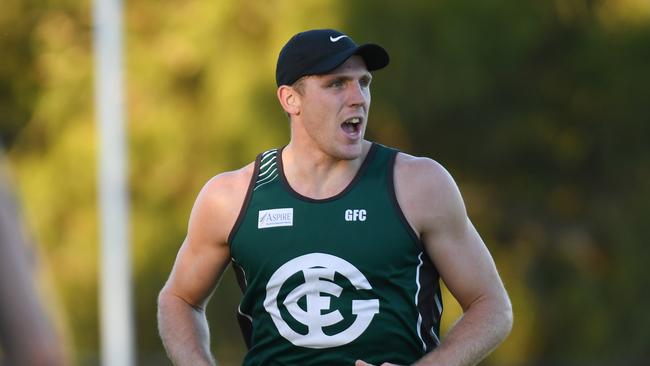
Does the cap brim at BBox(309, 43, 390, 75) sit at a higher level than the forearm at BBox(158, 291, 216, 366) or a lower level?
higher

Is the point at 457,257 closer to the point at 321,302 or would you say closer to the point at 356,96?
the point at 321,302

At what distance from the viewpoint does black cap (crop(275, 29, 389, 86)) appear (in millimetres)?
5457

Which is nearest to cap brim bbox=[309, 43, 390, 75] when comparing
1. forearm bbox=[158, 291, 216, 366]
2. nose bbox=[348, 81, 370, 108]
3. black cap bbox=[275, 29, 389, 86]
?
black cap bbox=[275, 29, 389, 86]

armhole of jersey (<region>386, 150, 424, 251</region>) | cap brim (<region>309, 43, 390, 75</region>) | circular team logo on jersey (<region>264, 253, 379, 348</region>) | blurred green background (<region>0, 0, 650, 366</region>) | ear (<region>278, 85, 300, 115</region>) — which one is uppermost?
cap brim (<region>309, 43, 390, 75</region>)

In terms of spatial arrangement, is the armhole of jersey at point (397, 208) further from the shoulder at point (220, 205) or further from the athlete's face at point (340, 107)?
the shoulder at point (220, 205)

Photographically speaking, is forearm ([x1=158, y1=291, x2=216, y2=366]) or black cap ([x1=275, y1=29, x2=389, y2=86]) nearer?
black cap ([x1=275, y1=29, x2=389, y2=86])

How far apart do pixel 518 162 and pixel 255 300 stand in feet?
46.5

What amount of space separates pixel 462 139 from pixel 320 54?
14.0 m

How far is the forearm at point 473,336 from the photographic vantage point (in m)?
5.30

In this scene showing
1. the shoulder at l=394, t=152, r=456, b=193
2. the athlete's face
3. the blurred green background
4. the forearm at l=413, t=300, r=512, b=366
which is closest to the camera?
the forearm at l=413, t=300, r=512, b=366

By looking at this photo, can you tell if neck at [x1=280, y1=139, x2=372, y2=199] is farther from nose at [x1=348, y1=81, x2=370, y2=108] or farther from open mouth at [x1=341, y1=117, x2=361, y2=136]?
nose at [x1=348, y1=81, x2=370, y2=108]

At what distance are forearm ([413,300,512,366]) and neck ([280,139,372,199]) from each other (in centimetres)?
72

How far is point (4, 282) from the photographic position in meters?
2.79

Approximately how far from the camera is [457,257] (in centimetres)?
540
